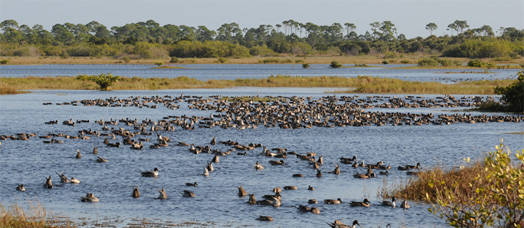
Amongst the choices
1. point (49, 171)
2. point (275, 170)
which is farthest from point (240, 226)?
point (49, 171)

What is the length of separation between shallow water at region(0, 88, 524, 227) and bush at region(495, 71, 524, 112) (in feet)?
20.1

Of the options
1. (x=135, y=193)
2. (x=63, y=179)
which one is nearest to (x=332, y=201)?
(x=135, y=193)

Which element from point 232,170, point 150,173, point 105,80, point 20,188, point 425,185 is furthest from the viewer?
point 105,80

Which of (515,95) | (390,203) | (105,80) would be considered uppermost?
(515,95)

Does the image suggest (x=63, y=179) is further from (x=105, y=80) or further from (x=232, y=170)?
(x=105, y=80)

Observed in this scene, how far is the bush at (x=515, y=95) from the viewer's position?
49.7 meters

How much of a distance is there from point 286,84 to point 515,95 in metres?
38.8

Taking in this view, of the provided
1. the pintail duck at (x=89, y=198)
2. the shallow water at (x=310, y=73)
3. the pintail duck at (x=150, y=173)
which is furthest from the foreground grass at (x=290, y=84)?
the pintail duck at (x=89, y=198)

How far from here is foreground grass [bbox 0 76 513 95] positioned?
73.9 meters

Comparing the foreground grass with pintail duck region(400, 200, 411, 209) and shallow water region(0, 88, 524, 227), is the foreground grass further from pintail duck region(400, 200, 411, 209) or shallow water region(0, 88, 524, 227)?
pintail duck region(400, 200, 411, 209)

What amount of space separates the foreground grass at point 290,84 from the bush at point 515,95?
786 inches

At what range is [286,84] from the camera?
85875mm

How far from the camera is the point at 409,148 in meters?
34.0

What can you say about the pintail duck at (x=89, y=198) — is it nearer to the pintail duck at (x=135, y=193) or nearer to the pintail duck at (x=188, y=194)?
the pintail duck at (x=135, y=193)
